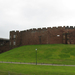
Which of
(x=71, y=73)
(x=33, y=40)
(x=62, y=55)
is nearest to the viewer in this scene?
(x=71, y=73)

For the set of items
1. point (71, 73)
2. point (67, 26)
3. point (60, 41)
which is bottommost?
point (71, 73)

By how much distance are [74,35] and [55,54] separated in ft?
53.6

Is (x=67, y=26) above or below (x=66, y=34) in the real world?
above

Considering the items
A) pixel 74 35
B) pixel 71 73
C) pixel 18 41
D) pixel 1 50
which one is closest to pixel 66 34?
pixel 74 35

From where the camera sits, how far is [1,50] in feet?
181

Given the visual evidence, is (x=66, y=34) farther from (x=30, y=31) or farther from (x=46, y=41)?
(x=30, y=31)

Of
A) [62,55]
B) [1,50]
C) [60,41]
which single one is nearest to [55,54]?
[62,55]

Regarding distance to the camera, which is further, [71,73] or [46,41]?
[46,41]

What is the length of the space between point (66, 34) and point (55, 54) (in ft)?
50.1

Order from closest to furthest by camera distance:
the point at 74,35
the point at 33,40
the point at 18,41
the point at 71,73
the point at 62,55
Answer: the point at 71,73, the point at 62,55, the point at 74,35, the point at 33,40, the point at 18,41

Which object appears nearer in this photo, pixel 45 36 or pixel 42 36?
pixel 45 36

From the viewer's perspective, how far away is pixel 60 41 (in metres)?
44.1

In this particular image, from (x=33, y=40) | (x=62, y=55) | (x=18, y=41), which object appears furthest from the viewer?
(x=18, y=41)

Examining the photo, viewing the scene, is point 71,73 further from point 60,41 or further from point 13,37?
point 13,37
